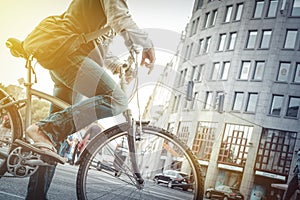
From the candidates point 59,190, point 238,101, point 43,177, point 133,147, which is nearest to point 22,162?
point 43,177

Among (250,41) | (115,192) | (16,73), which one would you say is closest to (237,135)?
(250,41)

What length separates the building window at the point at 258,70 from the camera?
64.5 inches

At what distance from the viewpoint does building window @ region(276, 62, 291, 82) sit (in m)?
1.60

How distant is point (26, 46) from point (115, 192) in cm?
79

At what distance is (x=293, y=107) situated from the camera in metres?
1.57

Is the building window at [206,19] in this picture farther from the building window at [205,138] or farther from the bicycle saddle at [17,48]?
the bicycle saddle at [17,48]

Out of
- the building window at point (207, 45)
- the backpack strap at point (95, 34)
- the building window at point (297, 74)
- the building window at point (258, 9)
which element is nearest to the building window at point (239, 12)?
the building window at point (258, 9)

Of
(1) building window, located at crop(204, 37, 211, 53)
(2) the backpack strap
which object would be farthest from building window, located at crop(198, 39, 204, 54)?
(2) the backpack strap

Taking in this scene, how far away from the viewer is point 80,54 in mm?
1476

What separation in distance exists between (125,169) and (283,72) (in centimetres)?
89

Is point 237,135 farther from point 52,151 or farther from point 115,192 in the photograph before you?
point 52,151

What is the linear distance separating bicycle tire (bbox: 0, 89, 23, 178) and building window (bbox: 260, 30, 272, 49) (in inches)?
49.6

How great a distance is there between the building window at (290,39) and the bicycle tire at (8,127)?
1370mm

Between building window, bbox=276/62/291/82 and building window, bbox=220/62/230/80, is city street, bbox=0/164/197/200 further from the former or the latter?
building window, bbox=276/62/291/82
